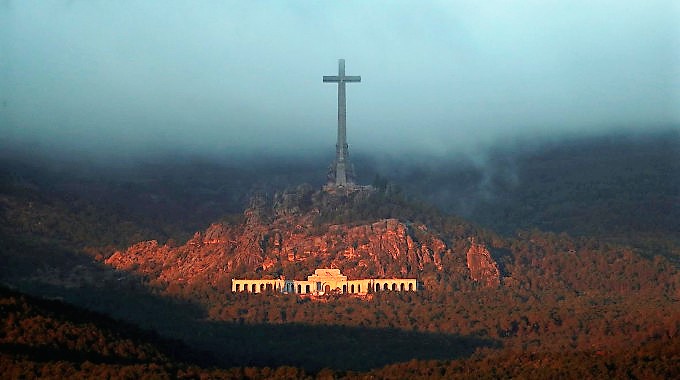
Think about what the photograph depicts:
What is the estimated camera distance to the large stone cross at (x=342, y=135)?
139 metres

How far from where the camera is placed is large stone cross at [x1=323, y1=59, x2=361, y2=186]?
5468 inches

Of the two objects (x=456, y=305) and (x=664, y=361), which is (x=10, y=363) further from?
(x=456, y=305)

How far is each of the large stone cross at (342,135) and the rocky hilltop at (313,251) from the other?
2907 mm

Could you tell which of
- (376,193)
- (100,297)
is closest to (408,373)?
(100,297)

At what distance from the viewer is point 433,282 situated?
132500 millimetres

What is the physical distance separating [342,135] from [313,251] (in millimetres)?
9618

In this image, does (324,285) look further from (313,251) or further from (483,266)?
(483,266)

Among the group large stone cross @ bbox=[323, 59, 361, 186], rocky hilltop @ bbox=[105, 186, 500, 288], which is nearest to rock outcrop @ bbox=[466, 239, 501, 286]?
rocky hilltop @ bbox=[105, 186, 500, 288]

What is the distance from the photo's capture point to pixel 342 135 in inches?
5605

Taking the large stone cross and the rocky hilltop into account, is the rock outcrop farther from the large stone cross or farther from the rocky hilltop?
the large stone cross

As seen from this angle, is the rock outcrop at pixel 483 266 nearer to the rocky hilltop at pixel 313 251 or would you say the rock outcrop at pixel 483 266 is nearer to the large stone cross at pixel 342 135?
the rocky hilltop at pixel 313 251

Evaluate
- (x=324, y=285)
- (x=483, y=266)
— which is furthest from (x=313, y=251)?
(x=483, y=266)

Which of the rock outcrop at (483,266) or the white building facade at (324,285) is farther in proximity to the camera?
the rock outcrop at (483,266)

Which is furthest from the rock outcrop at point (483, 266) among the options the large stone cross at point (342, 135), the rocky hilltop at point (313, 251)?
the large stone cross at point (342, 135)
